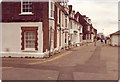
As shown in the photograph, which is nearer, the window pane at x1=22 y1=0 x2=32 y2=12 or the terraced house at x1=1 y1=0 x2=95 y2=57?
the terraced house at x1=1 y1=0 x2=95 y2=57

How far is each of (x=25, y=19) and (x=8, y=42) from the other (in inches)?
98.9

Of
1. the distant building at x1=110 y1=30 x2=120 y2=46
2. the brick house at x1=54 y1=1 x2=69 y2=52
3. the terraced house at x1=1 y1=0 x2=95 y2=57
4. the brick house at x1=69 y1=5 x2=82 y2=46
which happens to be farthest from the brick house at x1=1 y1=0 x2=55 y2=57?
→ the distant building at x1=110 y1=30 x2=120 y2=46

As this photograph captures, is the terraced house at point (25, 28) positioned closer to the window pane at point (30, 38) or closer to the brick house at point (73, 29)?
the window pane at point (30, 38)

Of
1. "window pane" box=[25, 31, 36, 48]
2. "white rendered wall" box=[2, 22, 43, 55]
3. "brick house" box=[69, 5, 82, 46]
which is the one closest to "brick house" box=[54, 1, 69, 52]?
"window pane" box=[25, 31, 36, 48]

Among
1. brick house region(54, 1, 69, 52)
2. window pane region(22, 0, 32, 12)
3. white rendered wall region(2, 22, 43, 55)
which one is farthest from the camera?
brick house region(54, 1, 69, 52)

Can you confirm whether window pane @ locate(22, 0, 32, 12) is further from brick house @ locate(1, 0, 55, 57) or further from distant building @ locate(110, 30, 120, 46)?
distant building @ locate(110, 30, 120, 46)

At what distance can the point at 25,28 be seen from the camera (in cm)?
2553

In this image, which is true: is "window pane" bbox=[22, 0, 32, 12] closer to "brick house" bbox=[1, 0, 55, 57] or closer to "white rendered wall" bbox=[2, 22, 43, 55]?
"brick house" bbox=[1, 0, 55, 57]

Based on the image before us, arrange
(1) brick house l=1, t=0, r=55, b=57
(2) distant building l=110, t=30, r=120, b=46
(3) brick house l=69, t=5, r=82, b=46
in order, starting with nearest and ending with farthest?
(1) brick house l=1, t=0, r=55, b=57 < (3) brick house l=69, t=5, r=82, b=46 < (2) distant building l=110, t=30, r=120, b=46

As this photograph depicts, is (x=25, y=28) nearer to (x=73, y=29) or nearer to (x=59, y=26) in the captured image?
(x=59, y=26)

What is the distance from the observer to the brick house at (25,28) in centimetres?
2534

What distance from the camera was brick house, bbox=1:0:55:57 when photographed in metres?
25.3

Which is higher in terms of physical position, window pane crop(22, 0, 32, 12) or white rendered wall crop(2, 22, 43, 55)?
window pane crop(22, 0, 32, 12)

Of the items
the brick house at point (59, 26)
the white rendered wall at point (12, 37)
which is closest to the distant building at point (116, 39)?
the brick house at point (59, 26)
